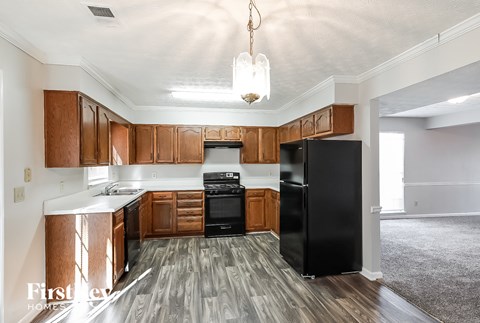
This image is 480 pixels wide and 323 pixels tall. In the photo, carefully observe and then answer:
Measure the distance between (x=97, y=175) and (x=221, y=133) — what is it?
239cm

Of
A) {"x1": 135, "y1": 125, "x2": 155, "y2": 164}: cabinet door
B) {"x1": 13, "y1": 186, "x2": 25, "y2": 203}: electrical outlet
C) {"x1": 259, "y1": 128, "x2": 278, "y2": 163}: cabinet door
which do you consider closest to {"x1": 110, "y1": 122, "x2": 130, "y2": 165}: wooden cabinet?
{"x1": 135, "y1": 125, "x2": 155, "y2": 164}: cabinet door

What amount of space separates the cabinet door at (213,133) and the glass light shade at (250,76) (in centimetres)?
357

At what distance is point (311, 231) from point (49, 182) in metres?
3.03

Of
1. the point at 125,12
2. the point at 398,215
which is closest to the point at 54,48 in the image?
the point at 125,12

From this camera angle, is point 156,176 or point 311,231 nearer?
point 311,231

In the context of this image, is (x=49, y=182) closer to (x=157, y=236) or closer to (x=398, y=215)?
(x=157, y=236)

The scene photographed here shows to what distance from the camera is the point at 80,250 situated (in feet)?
8.69

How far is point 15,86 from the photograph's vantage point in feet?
7.23

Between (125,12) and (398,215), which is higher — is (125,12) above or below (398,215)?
above

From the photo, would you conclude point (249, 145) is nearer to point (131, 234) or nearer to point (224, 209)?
point (224, 209)

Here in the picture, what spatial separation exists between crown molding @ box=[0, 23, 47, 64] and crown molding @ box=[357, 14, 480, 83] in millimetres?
3551

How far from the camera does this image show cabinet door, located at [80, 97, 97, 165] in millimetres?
2740

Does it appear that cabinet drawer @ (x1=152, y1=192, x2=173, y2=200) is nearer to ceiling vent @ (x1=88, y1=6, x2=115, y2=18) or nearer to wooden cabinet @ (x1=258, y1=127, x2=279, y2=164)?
wooden cabinet @ (x1=258, y1=127, x2=279, y2=164)

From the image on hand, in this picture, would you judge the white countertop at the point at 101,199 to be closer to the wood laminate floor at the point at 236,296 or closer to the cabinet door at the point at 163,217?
the cabinet door at the point at 163,217
